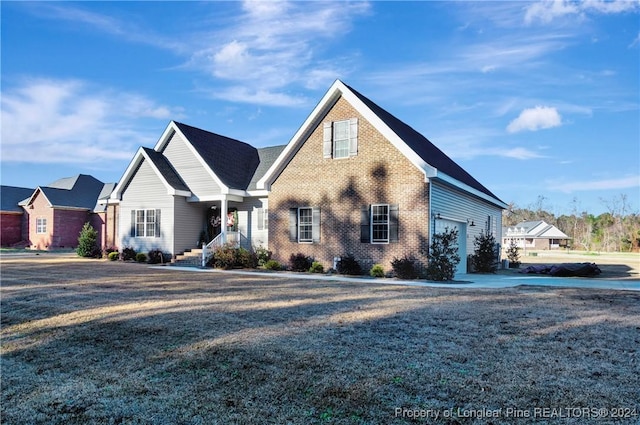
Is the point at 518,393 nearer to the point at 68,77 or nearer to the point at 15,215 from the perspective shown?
the point at 68,77

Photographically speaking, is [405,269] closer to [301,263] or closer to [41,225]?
[301,263]

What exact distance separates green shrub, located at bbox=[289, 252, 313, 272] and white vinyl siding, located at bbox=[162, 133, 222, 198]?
5754mm

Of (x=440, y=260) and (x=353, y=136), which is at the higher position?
(x=353, y=136)

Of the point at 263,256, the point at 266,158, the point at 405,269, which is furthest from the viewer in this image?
the point at 266,158

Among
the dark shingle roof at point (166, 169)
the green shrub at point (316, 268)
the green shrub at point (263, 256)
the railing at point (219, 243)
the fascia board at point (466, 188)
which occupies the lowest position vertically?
Answer: the green shrub at point (316, 268)

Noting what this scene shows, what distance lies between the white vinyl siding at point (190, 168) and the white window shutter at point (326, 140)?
6050 millimetres

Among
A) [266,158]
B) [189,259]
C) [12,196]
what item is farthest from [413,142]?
[12,196]

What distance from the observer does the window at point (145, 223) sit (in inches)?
879

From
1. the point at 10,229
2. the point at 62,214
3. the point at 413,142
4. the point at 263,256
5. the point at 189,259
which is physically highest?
the point at 413,142

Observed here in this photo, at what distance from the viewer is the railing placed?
779 inches

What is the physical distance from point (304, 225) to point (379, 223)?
345 centimetres

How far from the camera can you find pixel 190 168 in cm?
2236

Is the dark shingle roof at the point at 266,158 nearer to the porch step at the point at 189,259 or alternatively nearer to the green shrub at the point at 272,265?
the porch step at the point at 189,259

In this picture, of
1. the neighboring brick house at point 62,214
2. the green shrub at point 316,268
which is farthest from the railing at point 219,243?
the neighboring brick house at point 62,214
